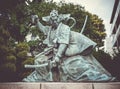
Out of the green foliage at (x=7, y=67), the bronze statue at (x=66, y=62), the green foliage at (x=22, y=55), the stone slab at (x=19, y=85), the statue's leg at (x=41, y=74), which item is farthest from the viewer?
the green foliage at (x=22, y=55)

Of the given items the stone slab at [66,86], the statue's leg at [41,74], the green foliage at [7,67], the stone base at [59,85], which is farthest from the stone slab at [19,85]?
the green foliage at [7,67]

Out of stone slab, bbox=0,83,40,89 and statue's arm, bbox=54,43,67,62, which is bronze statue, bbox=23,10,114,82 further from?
stone slab, bbox=0,83,40,89

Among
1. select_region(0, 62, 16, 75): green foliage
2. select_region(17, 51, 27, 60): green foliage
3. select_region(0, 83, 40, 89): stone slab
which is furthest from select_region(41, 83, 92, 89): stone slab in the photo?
select_region(17, 51, 27, 60): green foliage

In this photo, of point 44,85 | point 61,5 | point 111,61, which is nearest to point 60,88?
point 44,85

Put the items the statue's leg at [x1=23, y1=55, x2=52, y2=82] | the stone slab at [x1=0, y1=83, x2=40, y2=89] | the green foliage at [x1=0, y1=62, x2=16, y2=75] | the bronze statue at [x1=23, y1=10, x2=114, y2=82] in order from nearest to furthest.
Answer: the stone slab at [x1=0, y1=83, x2=40, y2=89], the bronze statue at [x1=23, y1=10, x2=114, y2=82], the statue's leg at [x1=23, y1=55, x2=52, y2=82], the green foliage at [x1=0, y1=62, x2=16, y2=75]

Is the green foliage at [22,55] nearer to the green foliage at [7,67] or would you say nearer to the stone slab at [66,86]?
the green foliage at [7,67]

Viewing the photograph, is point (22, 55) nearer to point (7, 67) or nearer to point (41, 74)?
point (7, 67)

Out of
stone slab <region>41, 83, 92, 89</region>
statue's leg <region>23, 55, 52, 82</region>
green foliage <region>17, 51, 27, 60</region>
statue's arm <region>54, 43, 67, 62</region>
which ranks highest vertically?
green foliage <region>17, 51, 27, 60</region>

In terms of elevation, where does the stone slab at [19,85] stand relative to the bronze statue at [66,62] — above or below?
below

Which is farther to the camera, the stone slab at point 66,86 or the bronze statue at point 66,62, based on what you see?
the bronze statue at point 66,62

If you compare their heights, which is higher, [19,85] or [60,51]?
[60,51]

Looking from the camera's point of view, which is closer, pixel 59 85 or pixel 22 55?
pixel 59 85

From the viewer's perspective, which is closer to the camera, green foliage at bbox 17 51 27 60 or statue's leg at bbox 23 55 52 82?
statue's leg at bbox 23 55 52 82

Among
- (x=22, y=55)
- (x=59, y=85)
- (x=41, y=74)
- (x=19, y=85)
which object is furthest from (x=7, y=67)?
(x=59, y=85)
